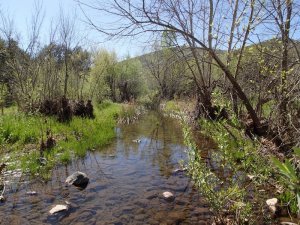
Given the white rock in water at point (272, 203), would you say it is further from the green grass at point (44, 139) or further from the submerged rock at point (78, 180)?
the green grass at point (44, 139)

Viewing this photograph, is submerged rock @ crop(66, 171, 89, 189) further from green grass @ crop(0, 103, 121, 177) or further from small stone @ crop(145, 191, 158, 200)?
small stone @ crop(145, 191, 158, 200)

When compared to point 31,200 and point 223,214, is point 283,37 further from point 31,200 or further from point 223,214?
point 31,200

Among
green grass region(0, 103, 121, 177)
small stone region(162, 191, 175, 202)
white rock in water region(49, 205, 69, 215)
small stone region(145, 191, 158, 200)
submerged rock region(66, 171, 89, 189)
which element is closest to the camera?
white rock in water region(49, 205, 69, 215)

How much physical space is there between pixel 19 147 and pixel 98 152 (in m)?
2.47

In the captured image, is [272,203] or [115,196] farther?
[115,196]

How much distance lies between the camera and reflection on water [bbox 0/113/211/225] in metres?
5.48

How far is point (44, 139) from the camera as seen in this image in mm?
10203

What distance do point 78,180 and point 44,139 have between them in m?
3.61

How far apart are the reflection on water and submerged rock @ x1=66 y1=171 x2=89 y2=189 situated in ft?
0.49

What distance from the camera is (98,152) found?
10.4 meters

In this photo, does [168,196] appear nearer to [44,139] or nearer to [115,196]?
[115,196]

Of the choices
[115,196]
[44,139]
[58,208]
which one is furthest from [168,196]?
[44,139]

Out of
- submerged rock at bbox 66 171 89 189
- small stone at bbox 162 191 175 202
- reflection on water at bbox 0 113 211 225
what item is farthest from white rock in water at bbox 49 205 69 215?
small stone at bbox 162 191 175 202

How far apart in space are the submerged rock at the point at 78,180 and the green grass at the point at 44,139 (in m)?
0.79
